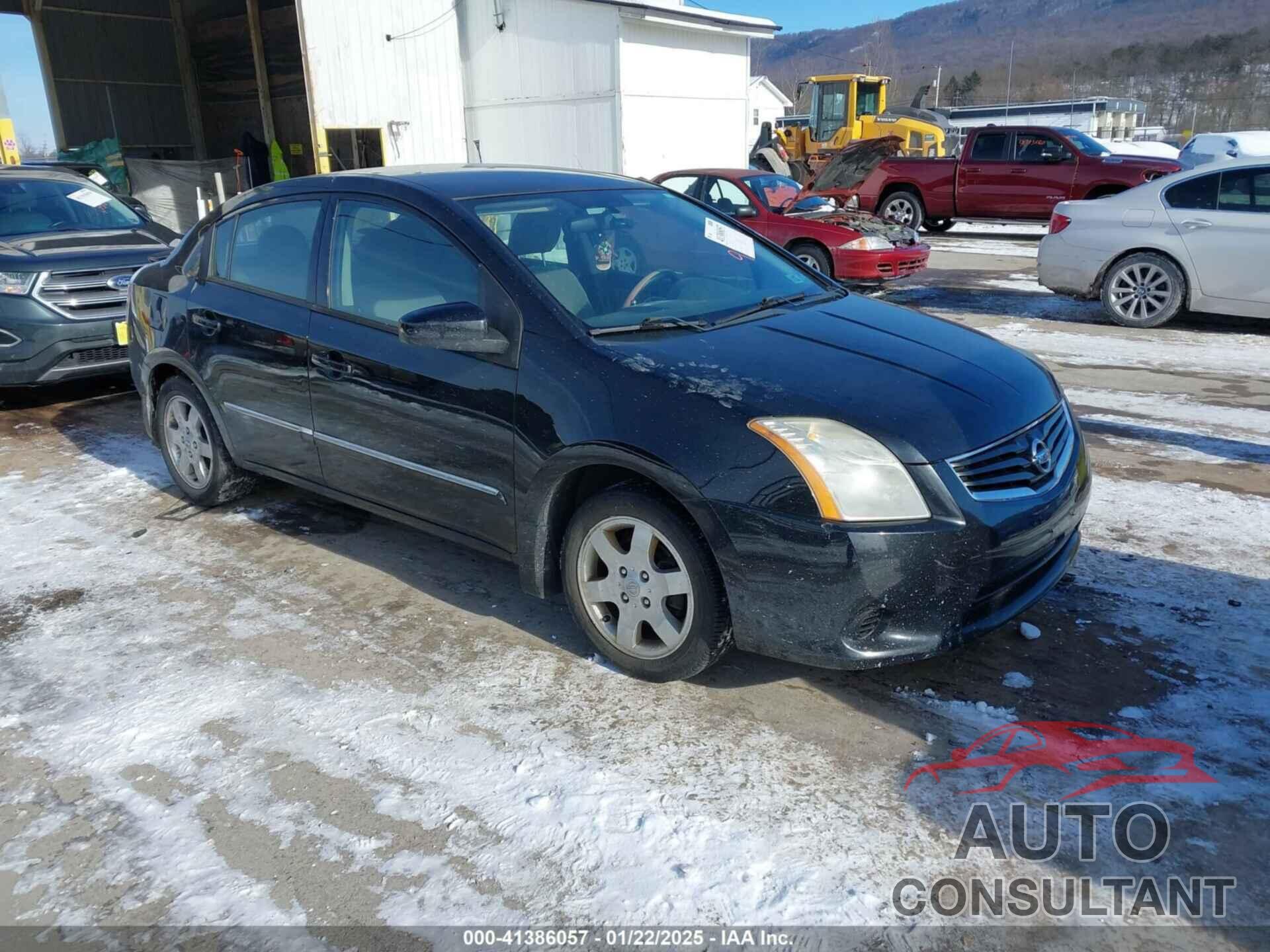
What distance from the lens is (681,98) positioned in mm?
20281

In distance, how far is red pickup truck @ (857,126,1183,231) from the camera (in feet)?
51.6

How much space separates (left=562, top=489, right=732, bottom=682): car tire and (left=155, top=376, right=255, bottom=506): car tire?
2.43 m

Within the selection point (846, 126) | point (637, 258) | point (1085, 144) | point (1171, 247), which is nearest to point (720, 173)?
point (1171, 247)

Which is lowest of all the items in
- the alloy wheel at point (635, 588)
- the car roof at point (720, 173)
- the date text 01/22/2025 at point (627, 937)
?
the date text 01/22/2025 at point (627, 937)

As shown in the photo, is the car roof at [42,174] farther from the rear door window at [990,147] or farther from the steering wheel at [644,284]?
the rear door window at [990,147]

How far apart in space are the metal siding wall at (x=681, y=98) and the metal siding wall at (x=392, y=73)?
3802mm

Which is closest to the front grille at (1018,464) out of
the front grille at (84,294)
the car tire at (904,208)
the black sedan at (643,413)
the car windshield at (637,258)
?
the black sedan at (643,413)

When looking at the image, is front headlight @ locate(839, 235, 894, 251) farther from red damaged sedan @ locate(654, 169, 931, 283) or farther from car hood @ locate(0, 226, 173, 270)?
car hood @ locate(0, 226, 173, 270)

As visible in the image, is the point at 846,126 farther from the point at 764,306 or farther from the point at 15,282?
the point at 764,306

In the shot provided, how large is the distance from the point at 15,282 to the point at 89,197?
1.94 metres

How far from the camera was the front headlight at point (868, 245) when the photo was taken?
11.0 m

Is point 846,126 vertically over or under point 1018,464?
over

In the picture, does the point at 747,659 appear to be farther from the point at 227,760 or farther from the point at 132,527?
the point at 132,527

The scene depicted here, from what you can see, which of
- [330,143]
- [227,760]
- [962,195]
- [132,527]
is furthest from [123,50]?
[227,760]
